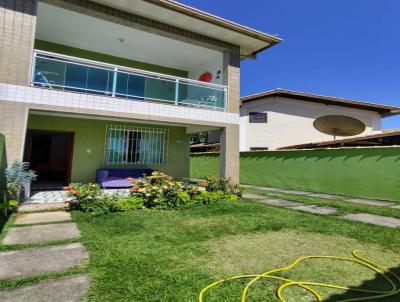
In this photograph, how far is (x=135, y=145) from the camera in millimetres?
12398

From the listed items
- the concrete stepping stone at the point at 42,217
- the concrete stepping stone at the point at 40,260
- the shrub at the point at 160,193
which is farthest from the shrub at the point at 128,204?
the concrete stepping stone at the point at 40,260

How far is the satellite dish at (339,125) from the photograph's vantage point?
23703 millimetres

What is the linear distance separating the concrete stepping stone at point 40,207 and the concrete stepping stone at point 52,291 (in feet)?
15.3

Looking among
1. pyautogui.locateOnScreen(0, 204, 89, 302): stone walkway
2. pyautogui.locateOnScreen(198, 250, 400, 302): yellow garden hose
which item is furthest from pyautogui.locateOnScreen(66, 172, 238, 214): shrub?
pyautogui.locateOnScreen(198, 250, 400, 302): yellow garden hose

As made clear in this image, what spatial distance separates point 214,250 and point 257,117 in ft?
63.1

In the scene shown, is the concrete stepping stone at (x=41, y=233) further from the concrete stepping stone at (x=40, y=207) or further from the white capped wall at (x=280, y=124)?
the white capped wall at (x=280, y=124)

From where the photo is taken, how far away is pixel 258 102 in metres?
22.7

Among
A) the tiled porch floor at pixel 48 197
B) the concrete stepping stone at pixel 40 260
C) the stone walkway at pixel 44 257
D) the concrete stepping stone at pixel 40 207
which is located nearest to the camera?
the stone walkway at pixel 44 257

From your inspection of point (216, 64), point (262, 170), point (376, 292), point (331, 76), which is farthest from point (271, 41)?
point (331, 76)

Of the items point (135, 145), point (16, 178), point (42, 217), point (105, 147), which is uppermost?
point (135, 145)

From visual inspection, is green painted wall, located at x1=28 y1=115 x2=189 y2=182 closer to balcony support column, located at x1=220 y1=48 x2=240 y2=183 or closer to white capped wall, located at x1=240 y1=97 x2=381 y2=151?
balcony support column, located at x1=220 y1=48 x2=240 y2=183

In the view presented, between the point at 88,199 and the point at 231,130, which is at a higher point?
the point at 231,130

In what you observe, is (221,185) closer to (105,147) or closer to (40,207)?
(105,147)

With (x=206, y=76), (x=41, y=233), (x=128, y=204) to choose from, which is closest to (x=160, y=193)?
(x=128, y=204)
